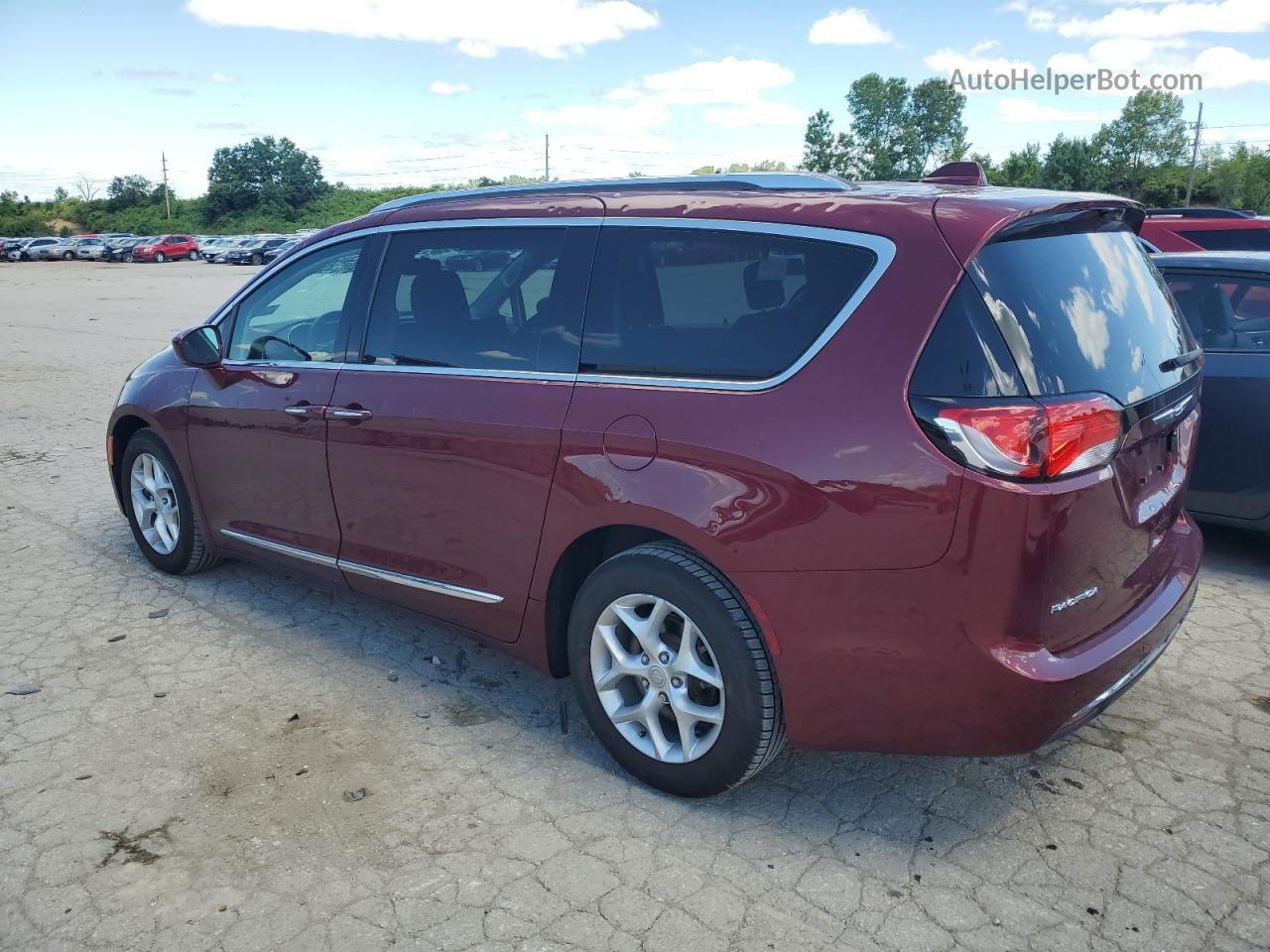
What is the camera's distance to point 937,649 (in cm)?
260

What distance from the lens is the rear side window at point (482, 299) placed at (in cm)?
337

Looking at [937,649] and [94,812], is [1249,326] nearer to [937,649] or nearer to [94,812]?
[937,649]

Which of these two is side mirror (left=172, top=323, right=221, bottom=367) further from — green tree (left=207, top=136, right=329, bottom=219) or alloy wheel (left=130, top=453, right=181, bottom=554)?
green tree (left=207, top=136, right=329, bottom=219)

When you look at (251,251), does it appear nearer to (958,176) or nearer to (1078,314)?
(958,176)

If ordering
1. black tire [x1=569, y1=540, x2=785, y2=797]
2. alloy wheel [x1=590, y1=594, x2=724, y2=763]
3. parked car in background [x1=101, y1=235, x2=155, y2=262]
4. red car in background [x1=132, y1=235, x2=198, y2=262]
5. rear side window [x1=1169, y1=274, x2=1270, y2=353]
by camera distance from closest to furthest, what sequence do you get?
black tire [x1=569, y1=540, x2=785, y2=797]
alloy wheel [x1=590, y1=594, x2=724, y2=763]
rear side window [x1=1169, y1=274, x2=1270, y2=353]
red car in background [x1=132, y1=235, x2=198, y2=262]
parked car in background [x1=101, y1=235, x2=155, y2=262]

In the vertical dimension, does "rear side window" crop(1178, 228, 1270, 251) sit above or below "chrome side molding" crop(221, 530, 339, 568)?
above

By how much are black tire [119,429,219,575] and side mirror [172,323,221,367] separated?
62 cm

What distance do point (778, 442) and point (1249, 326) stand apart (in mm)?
3609

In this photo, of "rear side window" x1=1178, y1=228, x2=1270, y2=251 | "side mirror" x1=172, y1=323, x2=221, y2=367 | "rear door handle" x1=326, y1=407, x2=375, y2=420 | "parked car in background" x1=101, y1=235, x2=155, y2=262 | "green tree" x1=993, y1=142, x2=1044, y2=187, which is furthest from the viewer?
"green tree" x1=993, y1=142, x2=1044, y2=187

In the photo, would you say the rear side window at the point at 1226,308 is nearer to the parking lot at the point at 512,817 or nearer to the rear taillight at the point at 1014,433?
the parking lot at the point at 512,817

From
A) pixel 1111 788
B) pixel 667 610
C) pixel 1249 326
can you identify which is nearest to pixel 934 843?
pixel 1111 788

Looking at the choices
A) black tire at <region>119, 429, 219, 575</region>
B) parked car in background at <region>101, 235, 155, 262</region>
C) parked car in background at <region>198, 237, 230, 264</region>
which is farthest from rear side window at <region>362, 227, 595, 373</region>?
parked car in background at <region>101, 235, 155, 262</region>

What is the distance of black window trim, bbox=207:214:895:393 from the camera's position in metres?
2.74

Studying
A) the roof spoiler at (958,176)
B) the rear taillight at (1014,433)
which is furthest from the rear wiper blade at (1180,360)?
the roof spoiler at (958,176)
